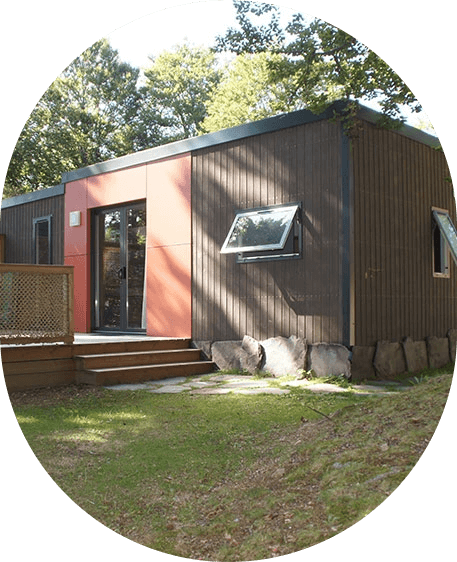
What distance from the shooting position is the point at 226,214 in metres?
8.27

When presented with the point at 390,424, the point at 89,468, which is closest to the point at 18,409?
the point at 89,468

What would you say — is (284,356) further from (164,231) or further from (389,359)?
(164,231)

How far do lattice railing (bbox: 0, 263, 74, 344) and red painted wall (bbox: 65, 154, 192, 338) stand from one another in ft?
7.05

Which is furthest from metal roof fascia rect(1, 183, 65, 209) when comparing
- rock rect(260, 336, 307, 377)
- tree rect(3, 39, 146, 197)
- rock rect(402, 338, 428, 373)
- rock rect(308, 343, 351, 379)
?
tree rect(3, 39, 146, 197)

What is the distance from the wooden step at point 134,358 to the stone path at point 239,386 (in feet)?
1.65

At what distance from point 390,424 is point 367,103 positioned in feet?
15.9

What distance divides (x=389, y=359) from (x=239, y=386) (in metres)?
2.06

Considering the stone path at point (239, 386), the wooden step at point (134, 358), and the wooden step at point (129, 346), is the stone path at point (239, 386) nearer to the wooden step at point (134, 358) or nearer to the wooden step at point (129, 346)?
the wooden step at point (134, 358)

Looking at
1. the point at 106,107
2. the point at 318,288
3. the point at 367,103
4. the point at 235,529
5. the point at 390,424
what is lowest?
the point at 235,529

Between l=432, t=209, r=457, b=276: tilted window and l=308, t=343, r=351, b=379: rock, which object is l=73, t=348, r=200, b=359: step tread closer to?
l=308, t=343, r=351, b=379: rock

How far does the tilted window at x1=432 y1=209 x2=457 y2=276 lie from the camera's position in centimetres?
852

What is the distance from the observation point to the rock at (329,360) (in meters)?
6.75

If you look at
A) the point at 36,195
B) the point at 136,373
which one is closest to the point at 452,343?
the point at 136,373

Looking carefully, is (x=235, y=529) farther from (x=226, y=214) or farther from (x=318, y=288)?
(x=226, y=214)
